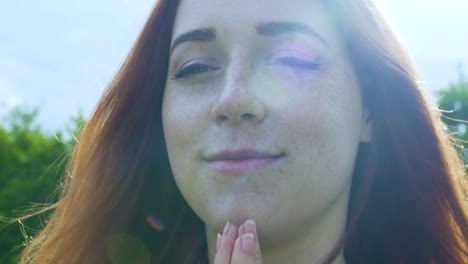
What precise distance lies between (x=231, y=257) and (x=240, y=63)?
65 cm

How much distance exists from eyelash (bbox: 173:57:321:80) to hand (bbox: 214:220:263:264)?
0.57m

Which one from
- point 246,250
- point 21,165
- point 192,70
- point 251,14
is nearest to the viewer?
point 246,250

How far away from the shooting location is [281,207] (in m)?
2.36

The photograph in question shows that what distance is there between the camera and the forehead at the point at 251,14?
2.45 meters

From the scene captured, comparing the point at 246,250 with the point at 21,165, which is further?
the point at 21,165

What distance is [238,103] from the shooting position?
91.1 inches

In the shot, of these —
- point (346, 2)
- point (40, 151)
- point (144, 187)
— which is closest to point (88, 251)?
point (144, 187)

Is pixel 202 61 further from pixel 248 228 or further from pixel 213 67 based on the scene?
pixel 248 228

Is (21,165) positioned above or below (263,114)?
below

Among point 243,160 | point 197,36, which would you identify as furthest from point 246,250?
point 197,36

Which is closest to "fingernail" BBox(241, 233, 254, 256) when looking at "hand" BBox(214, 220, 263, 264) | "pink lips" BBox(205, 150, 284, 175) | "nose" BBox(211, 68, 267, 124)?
"hand" BBox(214, 220, 263, 264)

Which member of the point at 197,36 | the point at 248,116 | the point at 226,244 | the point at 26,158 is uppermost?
the point at 197,36

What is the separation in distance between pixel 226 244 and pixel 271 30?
2.45 ft

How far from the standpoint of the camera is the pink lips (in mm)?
2330
